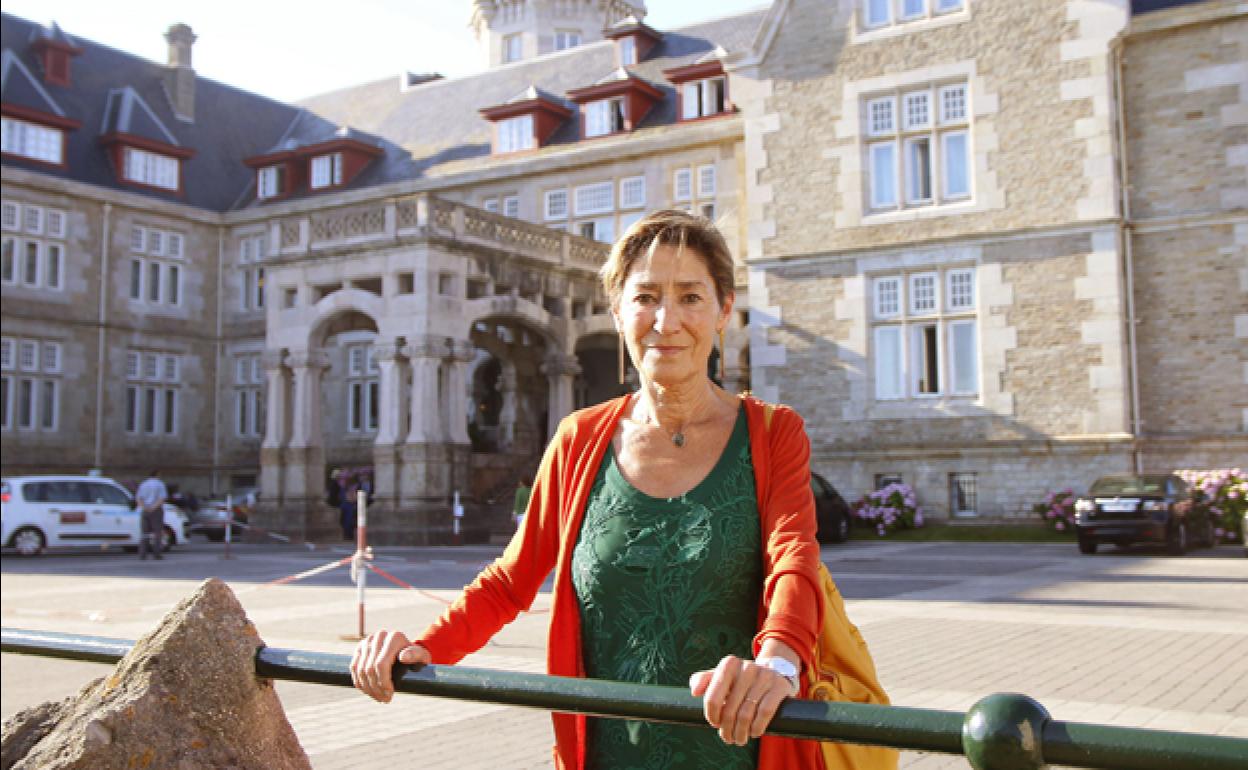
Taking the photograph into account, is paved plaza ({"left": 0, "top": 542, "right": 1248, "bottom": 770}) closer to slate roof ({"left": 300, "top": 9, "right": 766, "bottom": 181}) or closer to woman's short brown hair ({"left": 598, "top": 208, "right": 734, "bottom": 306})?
woman's short brown hair ({"left": 598, "top": 208, "right": 734, "bottom": 306})

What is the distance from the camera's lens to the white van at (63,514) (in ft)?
78.3

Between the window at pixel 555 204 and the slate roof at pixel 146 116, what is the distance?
1434 centimetres

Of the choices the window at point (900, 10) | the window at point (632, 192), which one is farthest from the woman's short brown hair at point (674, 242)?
the window at point (632, 192)

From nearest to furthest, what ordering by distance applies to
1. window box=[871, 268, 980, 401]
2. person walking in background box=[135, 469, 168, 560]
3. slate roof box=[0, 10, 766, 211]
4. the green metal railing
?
the green metal railing < person walking in background box=[135, 469, 168, 560] < window box=[871, 268, 980, 401] < slate roof box=[0, 10, 766, 211]

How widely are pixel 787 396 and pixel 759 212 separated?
435cm

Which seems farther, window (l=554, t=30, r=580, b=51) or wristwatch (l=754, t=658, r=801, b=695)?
window (l=554, t=30, r=580, b=51)

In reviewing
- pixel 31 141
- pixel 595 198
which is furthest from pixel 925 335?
pixel 31 141

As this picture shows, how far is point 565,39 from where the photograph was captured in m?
55.7

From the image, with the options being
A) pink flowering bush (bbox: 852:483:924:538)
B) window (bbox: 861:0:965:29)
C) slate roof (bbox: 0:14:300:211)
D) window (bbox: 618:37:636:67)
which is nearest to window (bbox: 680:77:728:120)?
window (bbox: 618:37:636:67)

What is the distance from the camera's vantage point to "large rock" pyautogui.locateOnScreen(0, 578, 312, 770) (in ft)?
8.66

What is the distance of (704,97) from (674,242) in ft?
103

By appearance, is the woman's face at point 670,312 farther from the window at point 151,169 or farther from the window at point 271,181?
the window at point 271,181

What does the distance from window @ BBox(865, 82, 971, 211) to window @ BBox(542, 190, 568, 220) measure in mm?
11131

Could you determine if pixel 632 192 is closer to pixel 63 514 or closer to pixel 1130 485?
pixel 63 514
